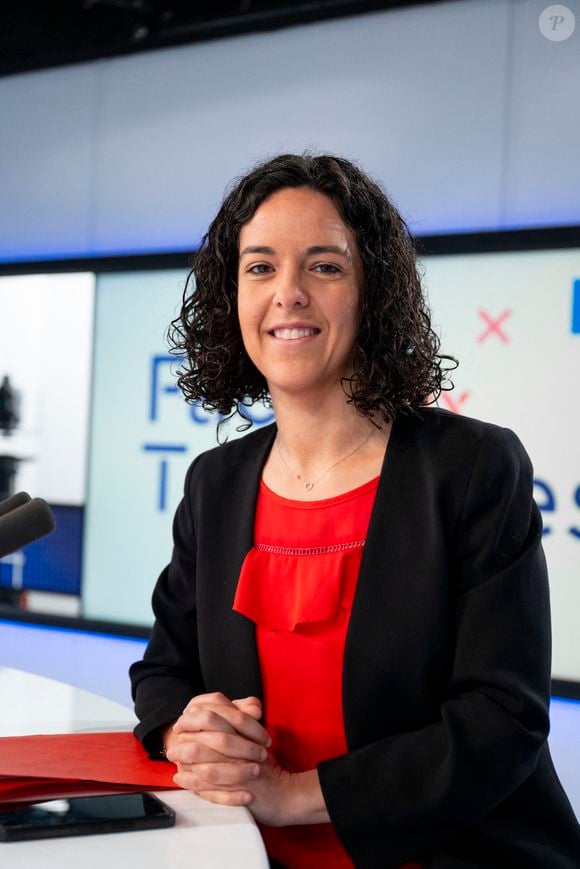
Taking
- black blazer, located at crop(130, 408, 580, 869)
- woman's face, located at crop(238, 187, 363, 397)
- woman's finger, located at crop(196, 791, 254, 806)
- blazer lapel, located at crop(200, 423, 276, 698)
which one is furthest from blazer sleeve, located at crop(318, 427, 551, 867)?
woman's face, located at crop(238, 187, 363, 397)

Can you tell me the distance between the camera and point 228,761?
44.6 inches

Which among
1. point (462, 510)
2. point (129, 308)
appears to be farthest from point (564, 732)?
point (129, 308)

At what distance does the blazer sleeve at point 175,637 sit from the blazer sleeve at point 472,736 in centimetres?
32

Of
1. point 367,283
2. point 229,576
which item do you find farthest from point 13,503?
point 367,283

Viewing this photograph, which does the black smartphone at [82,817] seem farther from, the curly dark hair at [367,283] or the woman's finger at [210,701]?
the curly dark hair at [367,283]

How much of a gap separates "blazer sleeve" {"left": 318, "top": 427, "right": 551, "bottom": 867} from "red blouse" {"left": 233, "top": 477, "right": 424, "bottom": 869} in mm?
115

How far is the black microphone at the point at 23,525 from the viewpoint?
1014 millimetres

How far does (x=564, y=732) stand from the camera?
10.6 feet

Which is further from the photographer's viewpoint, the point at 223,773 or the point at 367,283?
the point at 367,283

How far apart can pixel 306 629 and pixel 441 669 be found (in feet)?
0.62

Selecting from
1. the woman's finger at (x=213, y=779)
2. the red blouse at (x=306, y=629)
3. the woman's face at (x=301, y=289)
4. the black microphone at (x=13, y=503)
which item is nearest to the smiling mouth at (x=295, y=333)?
the woman's face at (x=301, y=289)

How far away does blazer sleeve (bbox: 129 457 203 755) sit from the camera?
142 cm

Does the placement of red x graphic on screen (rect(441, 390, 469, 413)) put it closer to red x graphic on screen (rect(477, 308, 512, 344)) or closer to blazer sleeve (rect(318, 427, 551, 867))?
red x graphic on screen (rect(477, 308, 512, 344))

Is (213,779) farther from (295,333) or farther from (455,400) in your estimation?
(455,400)
